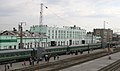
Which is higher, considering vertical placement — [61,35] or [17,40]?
[61,35]

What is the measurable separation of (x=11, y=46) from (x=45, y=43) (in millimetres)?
31489

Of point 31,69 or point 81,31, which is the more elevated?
point 81,31

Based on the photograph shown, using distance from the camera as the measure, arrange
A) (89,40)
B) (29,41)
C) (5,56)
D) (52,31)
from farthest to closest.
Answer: (89,40) → (52,31) → (29,41) → (5,56)

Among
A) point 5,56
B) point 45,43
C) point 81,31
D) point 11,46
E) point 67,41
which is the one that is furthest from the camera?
point 81,31

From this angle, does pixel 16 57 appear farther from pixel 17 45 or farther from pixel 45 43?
pixel 45 43

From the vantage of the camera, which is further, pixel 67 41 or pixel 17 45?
pixel 67 41

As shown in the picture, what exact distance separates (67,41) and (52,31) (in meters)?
15.8

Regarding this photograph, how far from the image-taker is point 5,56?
4778 centimetres

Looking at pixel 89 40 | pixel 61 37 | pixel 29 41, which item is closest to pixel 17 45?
pixel 29 41

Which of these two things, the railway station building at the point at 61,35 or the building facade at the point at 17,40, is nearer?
the building facade at the point at 17,40

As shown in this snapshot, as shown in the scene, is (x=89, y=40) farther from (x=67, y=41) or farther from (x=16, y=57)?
(x=16, y=57)

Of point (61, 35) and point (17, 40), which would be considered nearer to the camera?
point (17, 40)

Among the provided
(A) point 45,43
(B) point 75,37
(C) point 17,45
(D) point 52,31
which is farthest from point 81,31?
(C) point 17,45

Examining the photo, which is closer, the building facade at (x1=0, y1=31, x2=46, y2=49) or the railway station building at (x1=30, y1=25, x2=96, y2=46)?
the building facade at (x1=0, y1=31, x2=46, y2=49)
